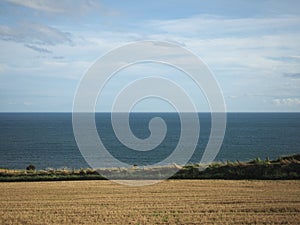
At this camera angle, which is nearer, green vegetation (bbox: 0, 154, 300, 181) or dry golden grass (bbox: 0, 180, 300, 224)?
dry golden grass (bbox: 0, 180, 300, 224)

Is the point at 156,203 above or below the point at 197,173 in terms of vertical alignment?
below

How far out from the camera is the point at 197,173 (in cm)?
3453

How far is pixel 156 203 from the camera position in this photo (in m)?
22.1

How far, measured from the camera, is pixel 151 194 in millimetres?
25438

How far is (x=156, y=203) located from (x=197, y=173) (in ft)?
42.6

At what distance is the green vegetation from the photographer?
33062 mm

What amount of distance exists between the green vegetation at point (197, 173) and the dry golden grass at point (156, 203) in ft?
9.69

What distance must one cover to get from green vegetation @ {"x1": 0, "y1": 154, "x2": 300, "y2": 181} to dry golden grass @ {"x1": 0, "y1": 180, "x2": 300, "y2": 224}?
295 cm

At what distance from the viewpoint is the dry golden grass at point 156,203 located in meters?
18.0

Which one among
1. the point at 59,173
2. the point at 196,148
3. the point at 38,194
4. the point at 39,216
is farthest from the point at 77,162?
the point at 39,216

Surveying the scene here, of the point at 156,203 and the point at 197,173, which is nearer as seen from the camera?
the point at 156,203

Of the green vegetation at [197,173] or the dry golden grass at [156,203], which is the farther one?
the green vegetation at [197,173]

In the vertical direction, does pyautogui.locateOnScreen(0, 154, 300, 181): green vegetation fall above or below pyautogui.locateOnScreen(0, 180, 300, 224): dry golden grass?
above

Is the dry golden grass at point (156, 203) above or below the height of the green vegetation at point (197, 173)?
below
